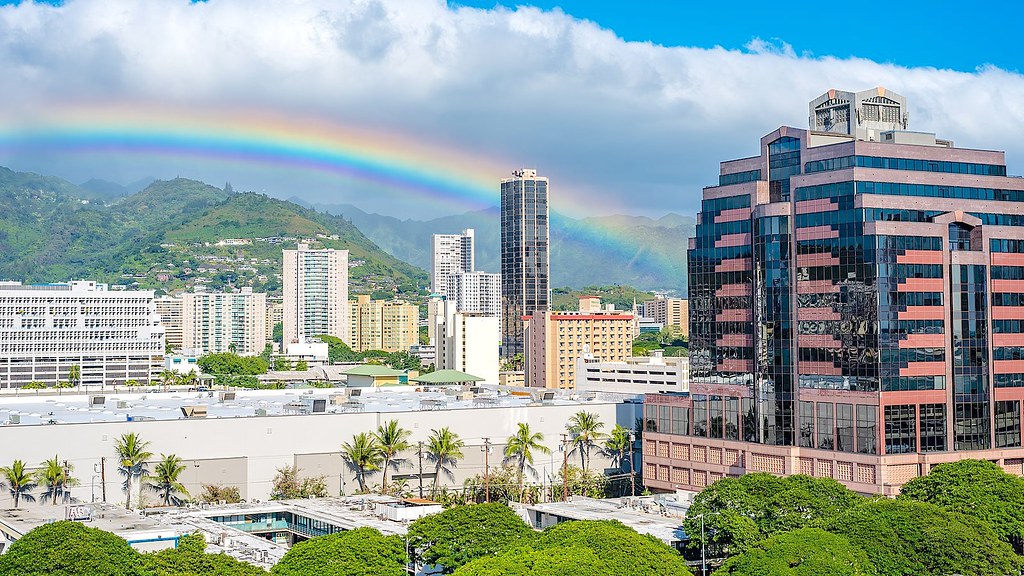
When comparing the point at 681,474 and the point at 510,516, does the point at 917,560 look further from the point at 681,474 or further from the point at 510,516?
the point at 681,474

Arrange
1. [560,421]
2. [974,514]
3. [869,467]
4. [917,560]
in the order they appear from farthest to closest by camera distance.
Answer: [560,421], [869,467], [974,514], [917,560]

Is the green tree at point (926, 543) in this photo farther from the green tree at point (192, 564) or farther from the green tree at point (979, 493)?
the green tree at point (192, 564)

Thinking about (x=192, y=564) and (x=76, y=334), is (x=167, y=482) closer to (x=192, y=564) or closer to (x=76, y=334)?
(x=192, y=564)

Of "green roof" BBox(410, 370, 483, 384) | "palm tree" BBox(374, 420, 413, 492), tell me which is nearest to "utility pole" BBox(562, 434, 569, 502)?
"palm tree" BBox(374, 420, 413, 492)

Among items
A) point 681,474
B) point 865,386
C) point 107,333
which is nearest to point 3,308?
point 107,333

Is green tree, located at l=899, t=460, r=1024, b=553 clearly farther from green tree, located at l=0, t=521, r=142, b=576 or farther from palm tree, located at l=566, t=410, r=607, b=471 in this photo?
green tree, located at l=0, t=521, r=142, b=576
